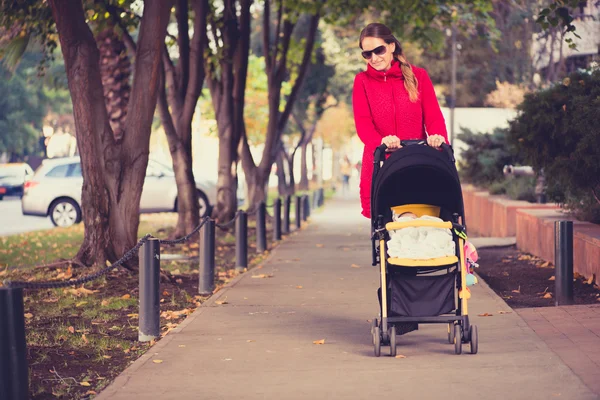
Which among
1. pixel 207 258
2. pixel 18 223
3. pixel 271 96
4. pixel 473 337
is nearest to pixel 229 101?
pixel 271 96

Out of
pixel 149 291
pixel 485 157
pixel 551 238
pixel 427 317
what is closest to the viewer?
pixel 427 317

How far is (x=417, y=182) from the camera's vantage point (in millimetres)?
7996

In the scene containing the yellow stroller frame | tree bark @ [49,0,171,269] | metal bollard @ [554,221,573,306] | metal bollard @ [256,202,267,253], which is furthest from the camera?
metal bollard @ [256,202,267,253]

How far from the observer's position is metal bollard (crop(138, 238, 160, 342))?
912 centimetres

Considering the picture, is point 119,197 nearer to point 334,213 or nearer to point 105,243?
point 105,243

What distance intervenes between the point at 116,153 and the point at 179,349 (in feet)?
19.0

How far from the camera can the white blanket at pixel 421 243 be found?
7.62m

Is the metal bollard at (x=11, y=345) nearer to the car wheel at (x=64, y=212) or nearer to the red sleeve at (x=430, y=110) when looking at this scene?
the red sleeve at (x=430, y=110)

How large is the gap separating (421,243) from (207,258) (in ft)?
17.2

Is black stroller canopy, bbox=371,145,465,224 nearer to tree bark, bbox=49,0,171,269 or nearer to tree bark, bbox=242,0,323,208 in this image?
tree bark, bbox=49,0,171,269

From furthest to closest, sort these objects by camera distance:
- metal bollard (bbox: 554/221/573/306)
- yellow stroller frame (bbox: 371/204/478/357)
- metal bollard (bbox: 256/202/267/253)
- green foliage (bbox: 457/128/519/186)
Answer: green foliage (bbox: 457/128/519/186)
metal bollard (bbox: 256/202/267/253)
metal bollard (bbox: 554/221/573/306)
yellow stroller frame (bbox: 371/204/478/357)

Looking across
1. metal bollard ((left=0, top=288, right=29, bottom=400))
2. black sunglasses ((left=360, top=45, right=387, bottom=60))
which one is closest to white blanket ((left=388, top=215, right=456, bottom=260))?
black sunglasses ((left=360, top=45, right=387, bottom=60))

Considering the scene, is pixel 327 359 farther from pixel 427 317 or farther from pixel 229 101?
pixel 229 101

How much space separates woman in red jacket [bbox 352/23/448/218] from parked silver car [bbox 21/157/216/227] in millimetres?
20267
